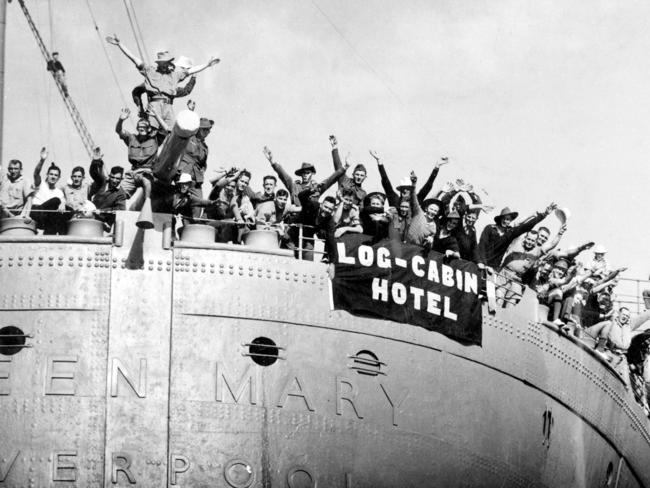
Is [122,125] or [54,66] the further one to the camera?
[54,66]

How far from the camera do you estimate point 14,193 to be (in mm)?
25188

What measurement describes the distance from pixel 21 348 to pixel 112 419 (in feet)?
6.00

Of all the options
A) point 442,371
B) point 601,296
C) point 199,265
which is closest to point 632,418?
point 601,296

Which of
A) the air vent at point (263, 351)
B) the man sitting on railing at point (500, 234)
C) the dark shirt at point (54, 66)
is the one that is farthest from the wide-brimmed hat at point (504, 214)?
the dark shirt at point (54, 66)

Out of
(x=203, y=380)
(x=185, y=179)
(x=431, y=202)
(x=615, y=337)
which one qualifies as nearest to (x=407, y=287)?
(x=431, y=202)

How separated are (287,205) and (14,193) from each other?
4598 mm

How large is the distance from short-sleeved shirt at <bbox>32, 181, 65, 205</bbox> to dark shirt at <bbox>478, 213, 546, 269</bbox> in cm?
793

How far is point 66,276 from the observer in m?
24.0

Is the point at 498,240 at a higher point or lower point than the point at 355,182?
lower

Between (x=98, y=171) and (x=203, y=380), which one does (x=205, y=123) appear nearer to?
(x=98, y=171)

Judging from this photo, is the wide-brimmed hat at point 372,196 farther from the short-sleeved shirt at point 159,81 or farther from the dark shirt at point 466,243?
the short-sleeved shirt at point 159,81

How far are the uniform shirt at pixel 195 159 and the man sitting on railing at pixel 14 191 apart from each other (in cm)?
274

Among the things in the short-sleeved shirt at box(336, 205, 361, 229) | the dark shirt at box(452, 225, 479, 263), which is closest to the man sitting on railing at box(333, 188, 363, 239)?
the short-sleeved shirt at box(336, 205, 361, 229)

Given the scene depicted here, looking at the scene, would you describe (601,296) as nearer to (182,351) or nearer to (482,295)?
(482,295)
